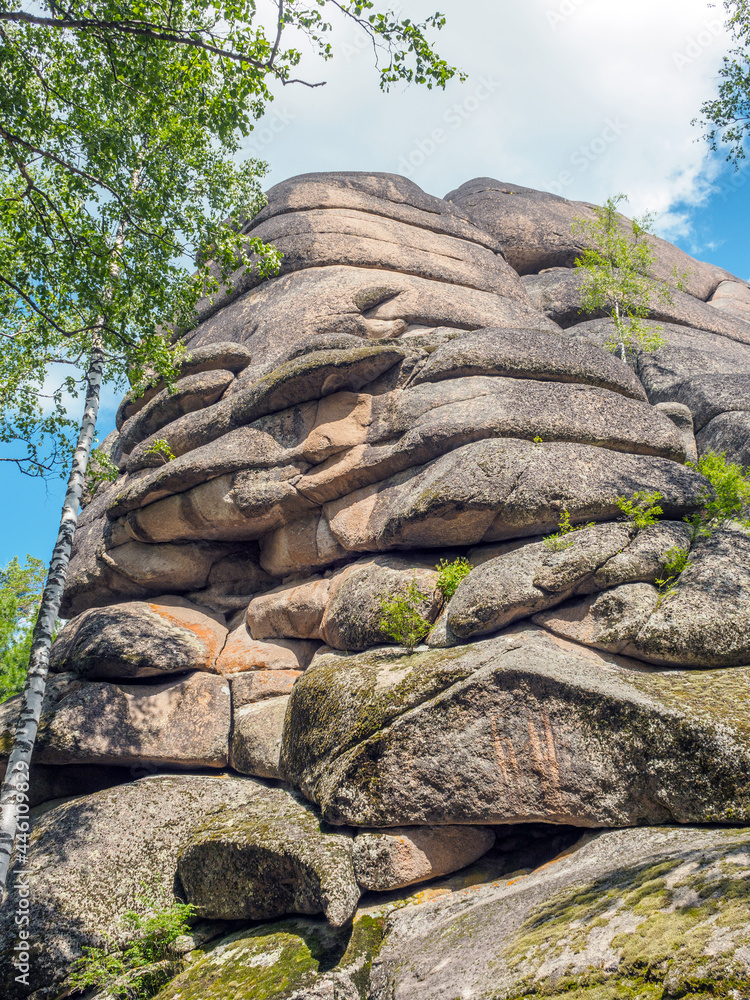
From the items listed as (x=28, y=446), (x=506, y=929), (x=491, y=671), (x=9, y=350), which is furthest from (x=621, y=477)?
(x=9, y=350)

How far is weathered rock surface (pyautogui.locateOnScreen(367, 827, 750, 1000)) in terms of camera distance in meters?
4.68

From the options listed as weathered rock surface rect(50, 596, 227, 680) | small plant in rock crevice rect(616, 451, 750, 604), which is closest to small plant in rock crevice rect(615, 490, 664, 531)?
small plant in rock crevice rect(616, 451, 750, 604)

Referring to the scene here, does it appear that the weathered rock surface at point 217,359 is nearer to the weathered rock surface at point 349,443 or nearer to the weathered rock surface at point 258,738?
the weathered rock surface at point 349,443

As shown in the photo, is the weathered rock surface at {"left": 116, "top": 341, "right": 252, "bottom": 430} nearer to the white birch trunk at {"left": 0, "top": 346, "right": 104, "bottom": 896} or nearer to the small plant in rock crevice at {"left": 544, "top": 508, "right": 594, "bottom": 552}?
the white birch trunk at {"left": 0, "top": 346, "right": 104, "bottom": 896}

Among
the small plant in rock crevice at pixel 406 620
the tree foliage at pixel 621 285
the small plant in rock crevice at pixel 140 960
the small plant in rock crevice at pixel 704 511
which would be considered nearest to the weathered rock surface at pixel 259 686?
the small plant in rock crevice at pixel 406 620

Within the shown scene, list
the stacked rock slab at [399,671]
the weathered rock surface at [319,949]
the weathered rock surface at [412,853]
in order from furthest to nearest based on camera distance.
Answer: the weathered rock surface at [412,853], the weathered rock surface at [319,949], the stacked rock slab at [399,671]

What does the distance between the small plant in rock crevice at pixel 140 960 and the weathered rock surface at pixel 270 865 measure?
50 cm

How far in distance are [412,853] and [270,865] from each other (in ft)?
7.23

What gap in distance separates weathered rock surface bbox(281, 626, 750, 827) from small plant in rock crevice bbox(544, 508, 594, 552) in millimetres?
1992

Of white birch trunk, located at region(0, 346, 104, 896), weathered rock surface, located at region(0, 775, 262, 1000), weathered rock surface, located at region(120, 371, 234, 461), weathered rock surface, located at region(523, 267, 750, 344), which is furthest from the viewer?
weathered rock surface, located at region(523, 267, 750, 344)

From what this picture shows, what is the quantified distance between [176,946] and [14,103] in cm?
1561

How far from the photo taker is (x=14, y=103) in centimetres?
1277

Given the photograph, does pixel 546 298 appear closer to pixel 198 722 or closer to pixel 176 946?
pixel 198 722

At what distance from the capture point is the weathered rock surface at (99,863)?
33.6 feet
